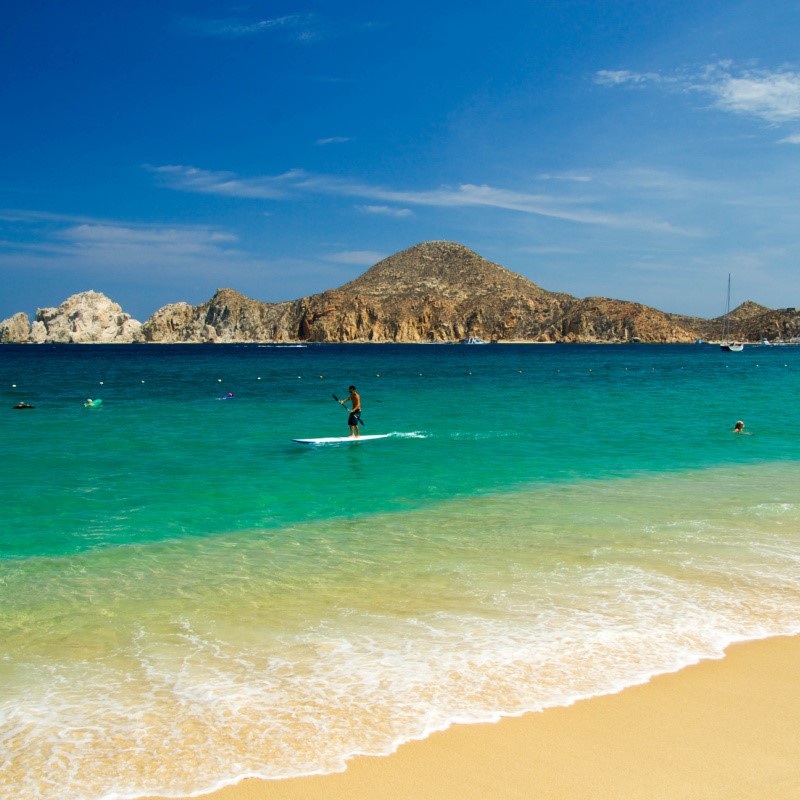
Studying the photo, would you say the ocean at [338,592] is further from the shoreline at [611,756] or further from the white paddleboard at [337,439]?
the white paddleboard at [337,439]

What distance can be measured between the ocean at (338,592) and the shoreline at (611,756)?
0.72 ft

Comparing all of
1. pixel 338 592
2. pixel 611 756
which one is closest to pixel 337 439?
pixel 338 592

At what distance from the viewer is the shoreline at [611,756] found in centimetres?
426

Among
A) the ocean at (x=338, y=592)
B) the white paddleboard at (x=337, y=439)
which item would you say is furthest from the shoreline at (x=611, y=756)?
the white paddleboard at (x=337, y=439)

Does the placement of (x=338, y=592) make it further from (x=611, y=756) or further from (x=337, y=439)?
(x=337, y=439)

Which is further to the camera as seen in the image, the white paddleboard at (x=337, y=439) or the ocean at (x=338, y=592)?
the white paddleboard at (x=337, y=439)

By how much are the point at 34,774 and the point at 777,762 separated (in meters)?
4.72

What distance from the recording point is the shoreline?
4.26 m

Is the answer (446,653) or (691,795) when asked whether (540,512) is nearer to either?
(446,653)

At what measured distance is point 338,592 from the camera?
26.1 ft

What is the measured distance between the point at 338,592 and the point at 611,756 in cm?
391

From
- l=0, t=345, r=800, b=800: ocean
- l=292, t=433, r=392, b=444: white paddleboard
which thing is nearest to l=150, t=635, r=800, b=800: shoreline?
→ l=0, t=345, r=800, b=800: ocean

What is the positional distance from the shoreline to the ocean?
22cm

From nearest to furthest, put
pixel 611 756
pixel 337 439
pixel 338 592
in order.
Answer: pixel 611 756 → pixel 338 592 → pixel 337 439
